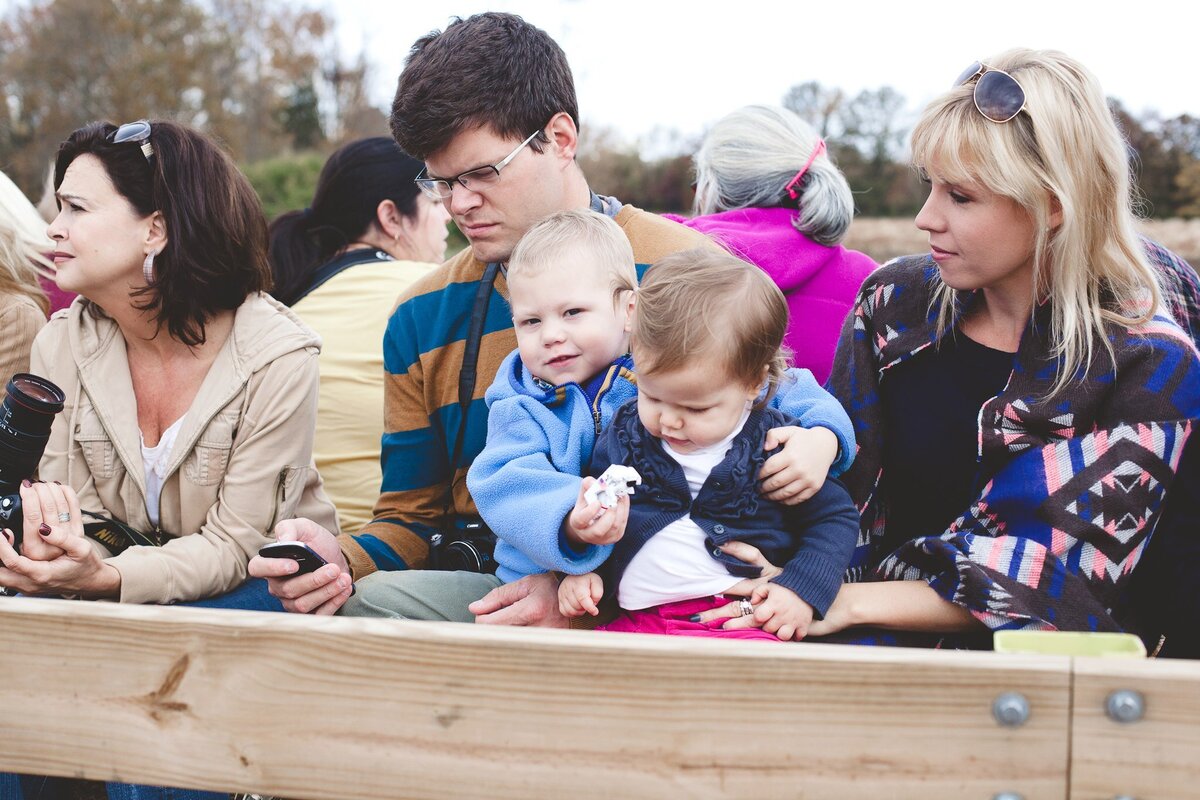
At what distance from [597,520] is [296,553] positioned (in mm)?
799

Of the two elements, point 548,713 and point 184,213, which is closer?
point 548,713

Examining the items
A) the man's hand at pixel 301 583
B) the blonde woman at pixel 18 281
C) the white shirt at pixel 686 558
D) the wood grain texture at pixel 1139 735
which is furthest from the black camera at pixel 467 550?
the wood grain texture at pixel 1139 735

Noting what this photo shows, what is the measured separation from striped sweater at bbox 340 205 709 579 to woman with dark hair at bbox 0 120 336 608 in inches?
9.0

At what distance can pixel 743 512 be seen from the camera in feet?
7.20

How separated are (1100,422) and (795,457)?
603 millimetres

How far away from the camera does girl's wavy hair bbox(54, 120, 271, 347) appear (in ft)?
9.63

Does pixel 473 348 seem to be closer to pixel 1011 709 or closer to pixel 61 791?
pixel 61 791

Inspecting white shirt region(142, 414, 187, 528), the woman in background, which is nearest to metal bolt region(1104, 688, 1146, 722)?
the woman in background

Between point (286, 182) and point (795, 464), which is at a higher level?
point (795, 464)

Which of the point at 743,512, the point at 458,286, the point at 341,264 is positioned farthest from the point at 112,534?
the point at 341,264

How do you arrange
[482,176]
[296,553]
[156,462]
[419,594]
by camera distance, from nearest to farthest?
[296,553], [419,594], [482,176], [156,462]

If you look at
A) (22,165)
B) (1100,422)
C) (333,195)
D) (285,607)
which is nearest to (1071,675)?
(1100,422)

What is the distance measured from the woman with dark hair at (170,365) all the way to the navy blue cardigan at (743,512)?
1.09 metres

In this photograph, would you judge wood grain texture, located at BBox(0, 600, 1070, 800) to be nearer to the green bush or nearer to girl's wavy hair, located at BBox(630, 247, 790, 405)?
girl's wavy hair, located at BBox(630, 247, 790, 405)
